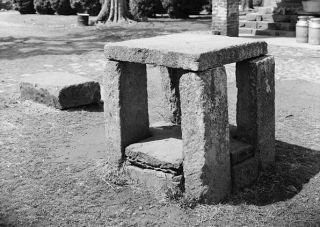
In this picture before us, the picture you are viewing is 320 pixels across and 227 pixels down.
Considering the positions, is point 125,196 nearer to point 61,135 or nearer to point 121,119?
point 121,119

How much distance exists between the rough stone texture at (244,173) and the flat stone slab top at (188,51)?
35.2 inches

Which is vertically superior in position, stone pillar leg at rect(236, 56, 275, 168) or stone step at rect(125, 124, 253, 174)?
stone pillar leg at rect(236, 56, 275, 168)

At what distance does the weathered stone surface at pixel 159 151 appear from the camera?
166 inches

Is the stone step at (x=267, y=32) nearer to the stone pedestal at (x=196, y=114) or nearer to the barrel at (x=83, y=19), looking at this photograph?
the barrel at (x=83, y=19)

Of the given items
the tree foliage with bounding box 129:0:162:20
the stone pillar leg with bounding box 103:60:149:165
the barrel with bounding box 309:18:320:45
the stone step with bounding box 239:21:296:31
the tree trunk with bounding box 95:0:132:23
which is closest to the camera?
the stone pillar leg with bounding box 103:60:149:165

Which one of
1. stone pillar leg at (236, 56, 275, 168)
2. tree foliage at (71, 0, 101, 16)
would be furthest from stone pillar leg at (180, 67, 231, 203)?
tree foliage at (71, 0, 101, 16)

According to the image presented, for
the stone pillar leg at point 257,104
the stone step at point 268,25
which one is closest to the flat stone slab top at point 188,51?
the stone pillar leg at point 257,104

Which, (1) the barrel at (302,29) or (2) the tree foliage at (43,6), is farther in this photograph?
(2) the tree foliage at (43,6)

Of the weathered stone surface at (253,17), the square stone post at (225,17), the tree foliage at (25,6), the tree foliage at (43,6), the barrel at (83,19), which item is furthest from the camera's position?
the tree foliage at (25,6)

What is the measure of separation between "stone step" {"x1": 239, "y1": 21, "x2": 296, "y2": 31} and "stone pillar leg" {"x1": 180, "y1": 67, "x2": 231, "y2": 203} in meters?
11.1

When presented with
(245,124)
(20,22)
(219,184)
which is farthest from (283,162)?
(20,22)

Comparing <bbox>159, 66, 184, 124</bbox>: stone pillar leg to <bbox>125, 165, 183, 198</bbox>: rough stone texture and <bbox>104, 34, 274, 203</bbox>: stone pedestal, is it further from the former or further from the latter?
<bbox>125, 165, 183, 198</bbox>: rough stone texture

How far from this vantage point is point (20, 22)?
2047 centimetres

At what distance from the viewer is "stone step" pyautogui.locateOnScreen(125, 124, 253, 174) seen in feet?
13.8
